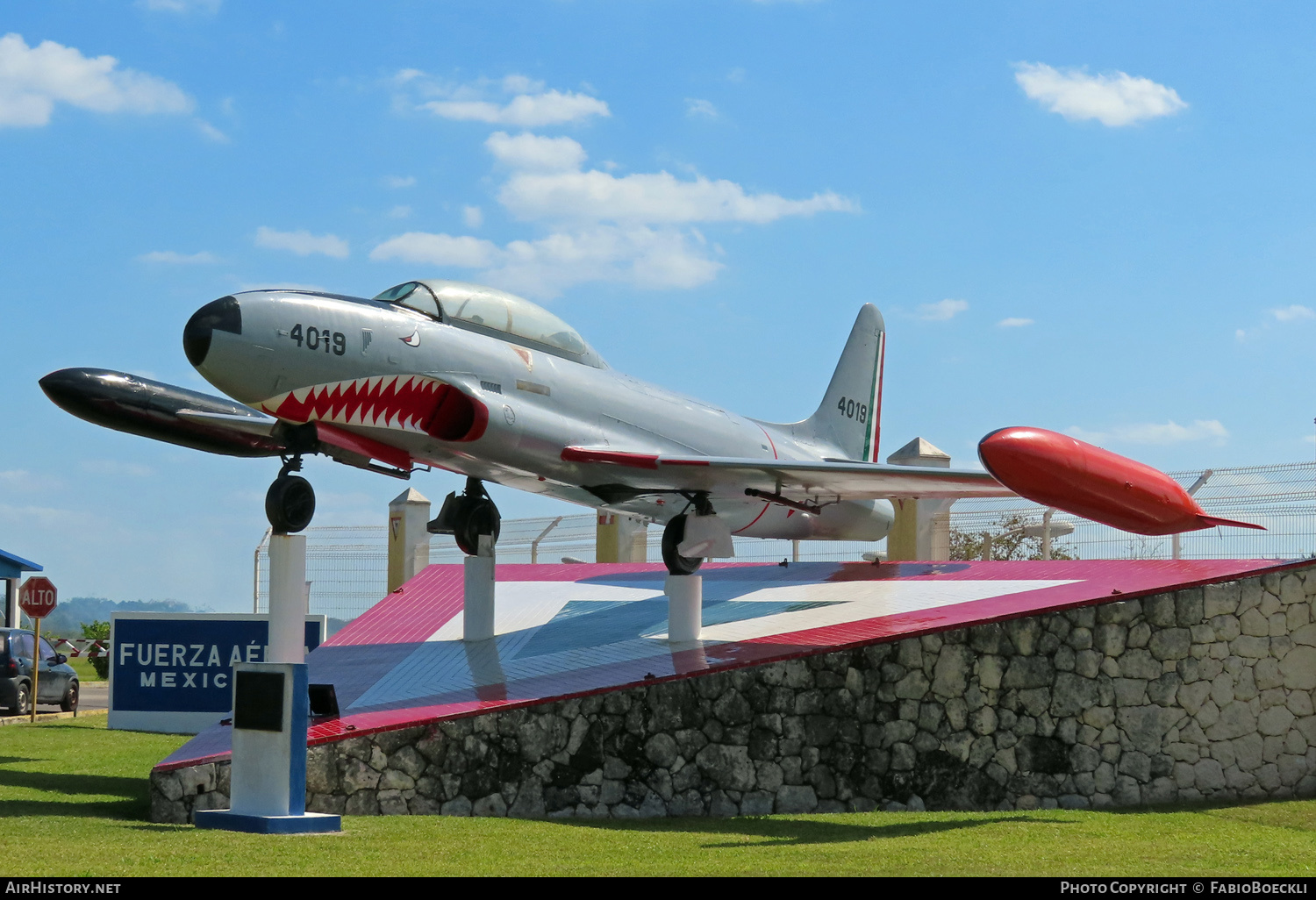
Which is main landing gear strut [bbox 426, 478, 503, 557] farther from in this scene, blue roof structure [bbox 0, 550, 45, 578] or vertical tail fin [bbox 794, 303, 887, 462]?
blue roof structure [bbox 0, 550, 45, 578]

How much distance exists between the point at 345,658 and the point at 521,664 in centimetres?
229

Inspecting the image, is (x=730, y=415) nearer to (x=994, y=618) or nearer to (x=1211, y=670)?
(x=994, y=618)

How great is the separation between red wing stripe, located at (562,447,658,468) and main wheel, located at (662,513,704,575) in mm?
829

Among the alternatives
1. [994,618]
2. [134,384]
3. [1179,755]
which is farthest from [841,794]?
[134,384]

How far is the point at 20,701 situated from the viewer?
21.3 m

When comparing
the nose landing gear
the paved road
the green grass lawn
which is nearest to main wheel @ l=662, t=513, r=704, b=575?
the nose landing gear

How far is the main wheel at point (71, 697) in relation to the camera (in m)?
22.4

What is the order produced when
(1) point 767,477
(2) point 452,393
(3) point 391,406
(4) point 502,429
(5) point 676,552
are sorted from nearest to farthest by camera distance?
(3) point 391,406 → (2) point 452,393 → (4) point 502,429 → (5) point 676,552 → (1) point 767,477

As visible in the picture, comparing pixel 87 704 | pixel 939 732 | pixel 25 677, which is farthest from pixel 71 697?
pixel 939 732

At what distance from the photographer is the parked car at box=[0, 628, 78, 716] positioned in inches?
830

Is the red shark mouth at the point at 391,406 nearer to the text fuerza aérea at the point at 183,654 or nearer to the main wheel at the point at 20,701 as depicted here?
the text fuerza aérea at the point at 183,654

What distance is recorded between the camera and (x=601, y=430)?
45.9 ft

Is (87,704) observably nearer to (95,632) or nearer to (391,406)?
(391,406)

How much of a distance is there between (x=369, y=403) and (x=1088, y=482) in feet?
20.9
